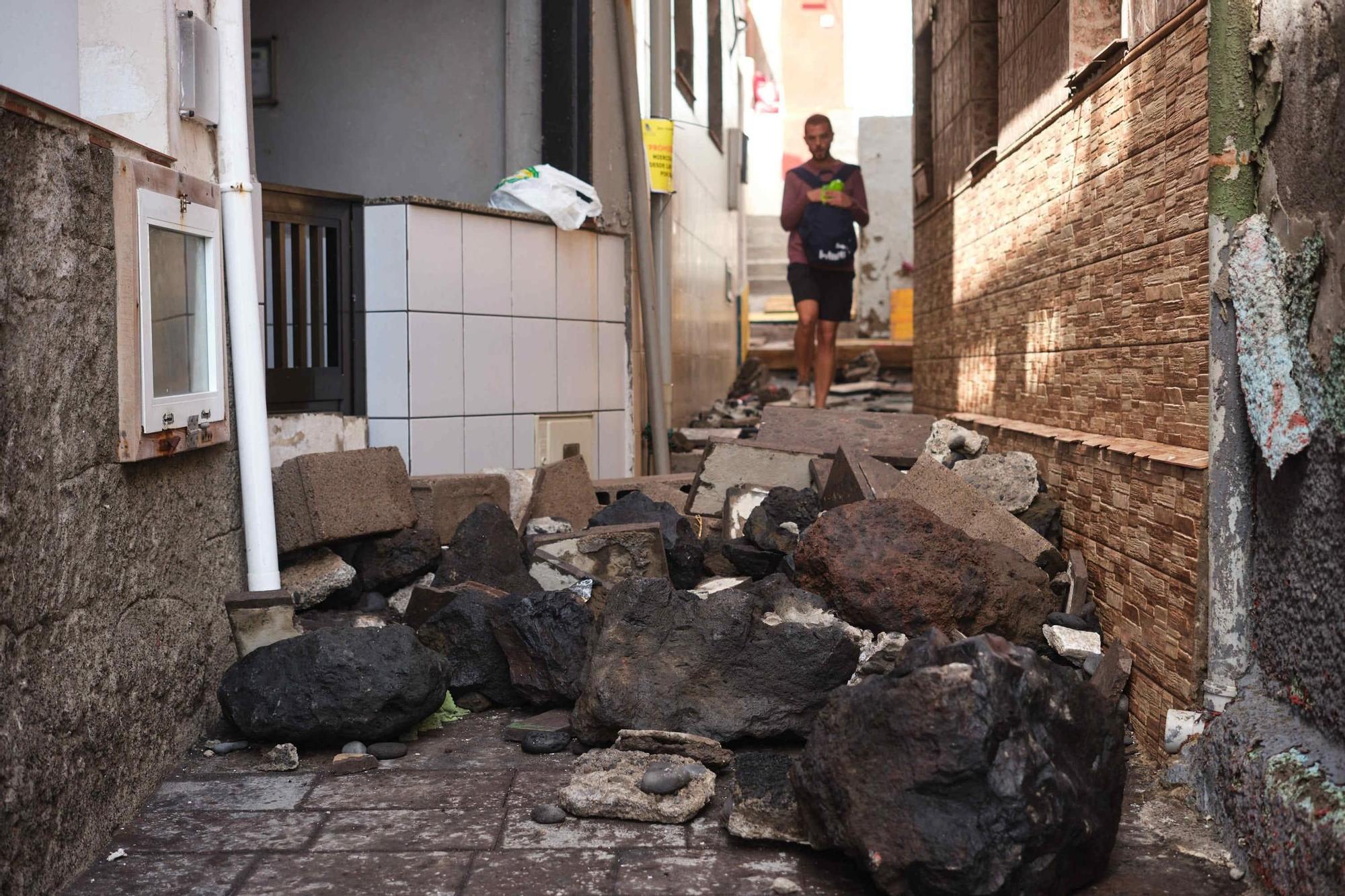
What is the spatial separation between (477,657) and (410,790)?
74 cm

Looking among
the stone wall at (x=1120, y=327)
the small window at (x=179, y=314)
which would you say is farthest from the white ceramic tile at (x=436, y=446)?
the stone wall at (x=1120, y=327)

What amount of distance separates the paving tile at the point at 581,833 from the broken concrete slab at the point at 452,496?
82.9 inches

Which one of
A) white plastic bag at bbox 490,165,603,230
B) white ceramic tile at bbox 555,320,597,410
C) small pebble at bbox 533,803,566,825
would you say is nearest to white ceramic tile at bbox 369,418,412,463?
white ceramic tile at bbox 555,320,597,410

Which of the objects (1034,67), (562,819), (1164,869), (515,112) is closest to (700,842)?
(562,819)

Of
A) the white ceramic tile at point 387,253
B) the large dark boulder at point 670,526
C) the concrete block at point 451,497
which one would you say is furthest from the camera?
the white ceramic tile at point 387,253

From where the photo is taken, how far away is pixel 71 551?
2.61 meters

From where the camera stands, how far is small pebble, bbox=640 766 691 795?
2.80m

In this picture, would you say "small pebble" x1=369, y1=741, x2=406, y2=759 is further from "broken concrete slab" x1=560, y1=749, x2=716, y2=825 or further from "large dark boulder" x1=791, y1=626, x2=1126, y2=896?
"large dark boulder" x1=791, y1=626, x2=1126, y2=896

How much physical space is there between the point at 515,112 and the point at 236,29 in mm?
2577

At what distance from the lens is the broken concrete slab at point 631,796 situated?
2748 millimetres

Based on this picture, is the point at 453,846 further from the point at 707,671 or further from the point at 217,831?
the point at 707,671

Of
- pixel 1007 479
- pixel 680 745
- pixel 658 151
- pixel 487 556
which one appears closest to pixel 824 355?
pixel 658 151

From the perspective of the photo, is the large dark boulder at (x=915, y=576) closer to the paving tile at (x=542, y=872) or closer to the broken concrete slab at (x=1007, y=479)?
the broken concrete slab at (x=1007, y=479)

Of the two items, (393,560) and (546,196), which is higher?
(546,196)
